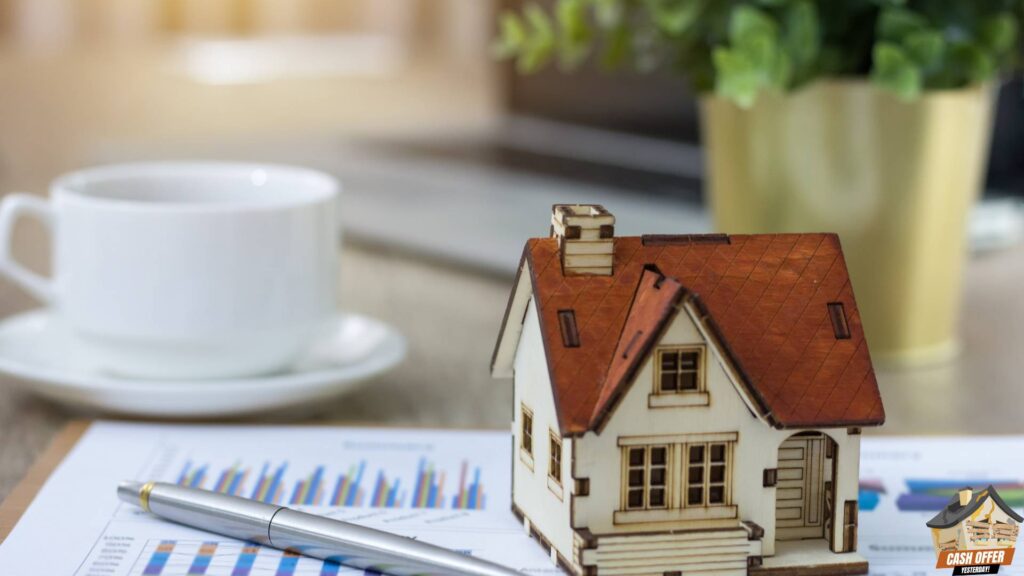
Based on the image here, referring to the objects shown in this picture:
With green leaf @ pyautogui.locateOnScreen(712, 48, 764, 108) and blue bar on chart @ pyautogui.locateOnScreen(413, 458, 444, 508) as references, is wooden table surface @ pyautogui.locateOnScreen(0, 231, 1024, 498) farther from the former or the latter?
green leaf @ pyautogui.locateOnScreen(712, 48, 764, 108)

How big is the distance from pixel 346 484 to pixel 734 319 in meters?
0.20

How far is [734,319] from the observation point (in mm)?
417

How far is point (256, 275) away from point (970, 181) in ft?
1.47

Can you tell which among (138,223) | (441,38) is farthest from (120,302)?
(441,38)

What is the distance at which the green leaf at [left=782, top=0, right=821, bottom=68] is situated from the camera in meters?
0.68

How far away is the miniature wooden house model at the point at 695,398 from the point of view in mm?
402

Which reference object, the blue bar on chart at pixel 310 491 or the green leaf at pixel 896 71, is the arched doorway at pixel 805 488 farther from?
the green leaf at pixel 896 71

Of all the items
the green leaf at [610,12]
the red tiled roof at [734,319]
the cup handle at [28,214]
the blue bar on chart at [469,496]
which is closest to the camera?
the red tiled roof at [734,319]

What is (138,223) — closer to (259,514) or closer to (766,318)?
(259,514)

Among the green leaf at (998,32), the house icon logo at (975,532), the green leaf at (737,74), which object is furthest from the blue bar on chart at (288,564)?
the green leaf at (998,32)

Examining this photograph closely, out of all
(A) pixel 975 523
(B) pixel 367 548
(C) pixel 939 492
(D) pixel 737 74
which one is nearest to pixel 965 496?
(A) pixel 975 523

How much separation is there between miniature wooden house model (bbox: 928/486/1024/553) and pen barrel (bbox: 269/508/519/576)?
0.15 meters

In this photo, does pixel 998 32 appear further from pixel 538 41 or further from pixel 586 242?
pixel 586 242

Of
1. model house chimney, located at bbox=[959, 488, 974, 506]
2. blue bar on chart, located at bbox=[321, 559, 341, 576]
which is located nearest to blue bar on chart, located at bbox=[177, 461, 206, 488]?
blue bar on chart, located at bbox=[321, 559, 341, 576]
